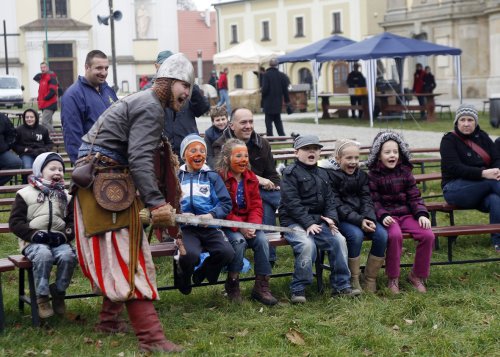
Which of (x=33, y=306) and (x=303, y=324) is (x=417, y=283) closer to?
(x=303, y=324)

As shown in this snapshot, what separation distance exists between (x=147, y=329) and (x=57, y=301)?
118cm

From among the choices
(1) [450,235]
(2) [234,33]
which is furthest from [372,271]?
(2) [234,33]

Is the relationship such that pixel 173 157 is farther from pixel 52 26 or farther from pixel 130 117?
pixel 52 26

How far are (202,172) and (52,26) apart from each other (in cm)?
5794

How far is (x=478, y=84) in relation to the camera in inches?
1535

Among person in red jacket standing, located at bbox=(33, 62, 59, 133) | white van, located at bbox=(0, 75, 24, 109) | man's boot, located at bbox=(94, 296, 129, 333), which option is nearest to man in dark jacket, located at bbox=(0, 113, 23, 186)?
man's boot, located at bbox=(94, 296, 129, 333)

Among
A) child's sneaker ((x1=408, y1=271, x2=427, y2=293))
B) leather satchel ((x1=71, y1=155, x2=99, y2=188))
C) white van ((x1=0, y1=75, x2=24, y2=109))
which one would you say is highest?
white van ((x1=0, y1=75, x2=24, y2=109))

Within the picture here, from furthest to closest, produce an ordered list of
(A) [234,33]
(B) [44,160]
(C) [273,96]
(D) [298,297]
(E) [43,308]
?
(A) [234,33]
(C) [273,96]
(D) [298,297]
(B) [44,160]
(E) [43,308]

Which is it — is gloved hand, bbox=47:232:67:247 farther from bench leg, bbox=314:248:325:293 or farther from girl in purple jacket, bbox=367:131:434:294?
girl in purple jacket, bbox=367:131:434:294

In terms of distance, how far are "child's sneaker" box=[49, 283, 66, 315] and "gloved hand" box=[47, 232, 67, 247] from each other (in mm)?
283

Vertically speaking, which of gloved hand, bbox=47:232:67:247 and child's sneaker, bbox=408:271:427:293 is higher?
gloved hand, bbox=47:232:67:247

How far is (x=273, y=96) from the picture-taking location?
20656 mm

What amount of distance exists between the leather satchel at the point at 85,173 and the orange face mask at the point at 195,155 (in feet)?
4.25

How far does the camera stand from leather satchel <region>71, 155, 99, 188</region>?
5566 mm
